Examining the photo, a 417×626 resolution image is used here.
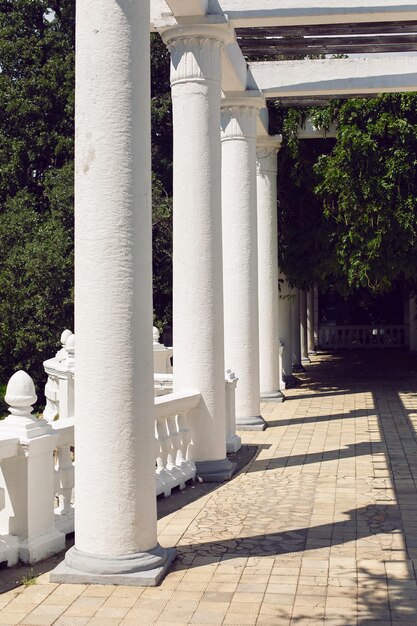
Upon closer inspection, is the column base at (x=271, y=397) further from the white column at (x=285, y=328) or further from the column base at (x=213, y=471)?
the column base at (x=213, y=471)

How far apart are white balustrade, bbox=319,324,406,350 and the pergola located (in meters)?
16.6

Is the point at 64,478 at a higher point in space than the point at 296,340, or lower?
lower

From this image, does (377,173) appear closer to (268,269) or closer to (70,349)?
(268,269)

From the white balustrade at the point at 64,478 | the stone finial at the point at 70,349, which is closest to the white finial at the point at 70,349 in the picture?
the stone finial at the point at 70,349

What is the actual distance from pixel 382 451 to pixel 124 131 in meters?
6.46

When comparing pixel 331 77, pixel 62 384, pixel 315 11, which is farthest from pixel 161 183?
pixel 315 11

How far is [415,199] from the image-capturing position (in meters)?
16.7

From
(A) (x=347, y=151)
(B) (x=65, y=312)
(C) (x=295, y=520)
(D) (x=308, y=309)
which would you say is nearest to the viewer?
(C) (x=295, y=520)

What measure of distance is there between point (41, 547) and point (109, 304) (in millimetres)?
1857

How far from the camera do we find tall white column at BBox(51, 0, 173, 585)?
19.3ft

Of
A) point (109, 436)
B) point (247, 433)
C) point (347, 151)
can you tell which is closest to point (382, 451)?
point (247, 433)

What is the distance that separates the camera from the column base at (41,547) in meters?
6.33

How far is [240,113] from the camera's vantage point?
42.1ft

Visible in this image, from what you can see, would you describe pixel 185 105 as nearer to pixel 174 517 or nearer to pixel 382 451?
pixel 174 517
